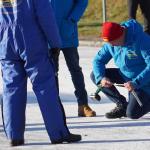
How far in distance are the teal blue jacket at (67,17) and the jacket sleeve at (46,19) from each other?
1684 mm

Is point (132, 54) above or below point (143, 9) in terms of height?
above

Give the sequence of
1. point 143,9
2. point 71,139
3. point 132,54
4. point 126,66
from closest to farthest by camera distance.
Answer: point 71,139 < point 132,54 < point 126,66 < point 143,9

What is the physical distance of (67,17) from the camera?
925 centimetres

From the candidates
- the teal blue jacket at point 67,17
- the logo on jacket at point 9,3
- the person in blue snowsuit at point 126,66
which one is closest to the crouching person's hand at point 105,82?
the person in blue snowsuit at point 126,66

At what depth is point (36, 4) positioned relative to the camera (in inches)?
293

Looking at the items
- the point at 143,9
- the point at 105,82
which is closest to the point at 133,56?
the point at 105,82

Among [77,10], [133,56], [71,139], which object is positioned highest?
[77,10]

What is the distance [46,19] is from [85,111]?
7.14 ft

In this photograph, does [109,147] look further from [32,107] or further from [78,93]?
[32,107]

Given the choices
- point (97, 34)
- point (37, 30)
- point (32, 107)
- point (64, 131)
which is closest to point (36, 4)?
point (37, 30)

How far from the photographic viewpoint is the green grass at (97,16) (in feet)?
68.7

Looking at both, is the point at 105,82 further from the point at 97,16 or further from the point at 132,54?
the point at 97,16

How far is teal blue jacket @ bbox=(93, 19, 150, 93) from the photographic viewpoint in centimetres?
850

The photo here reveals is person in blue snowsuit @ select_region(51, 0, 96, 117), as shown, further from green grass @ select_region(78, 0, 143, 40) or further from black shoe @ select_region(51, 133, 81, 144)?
green grass @ select_region(78, 0, 143, 40)
